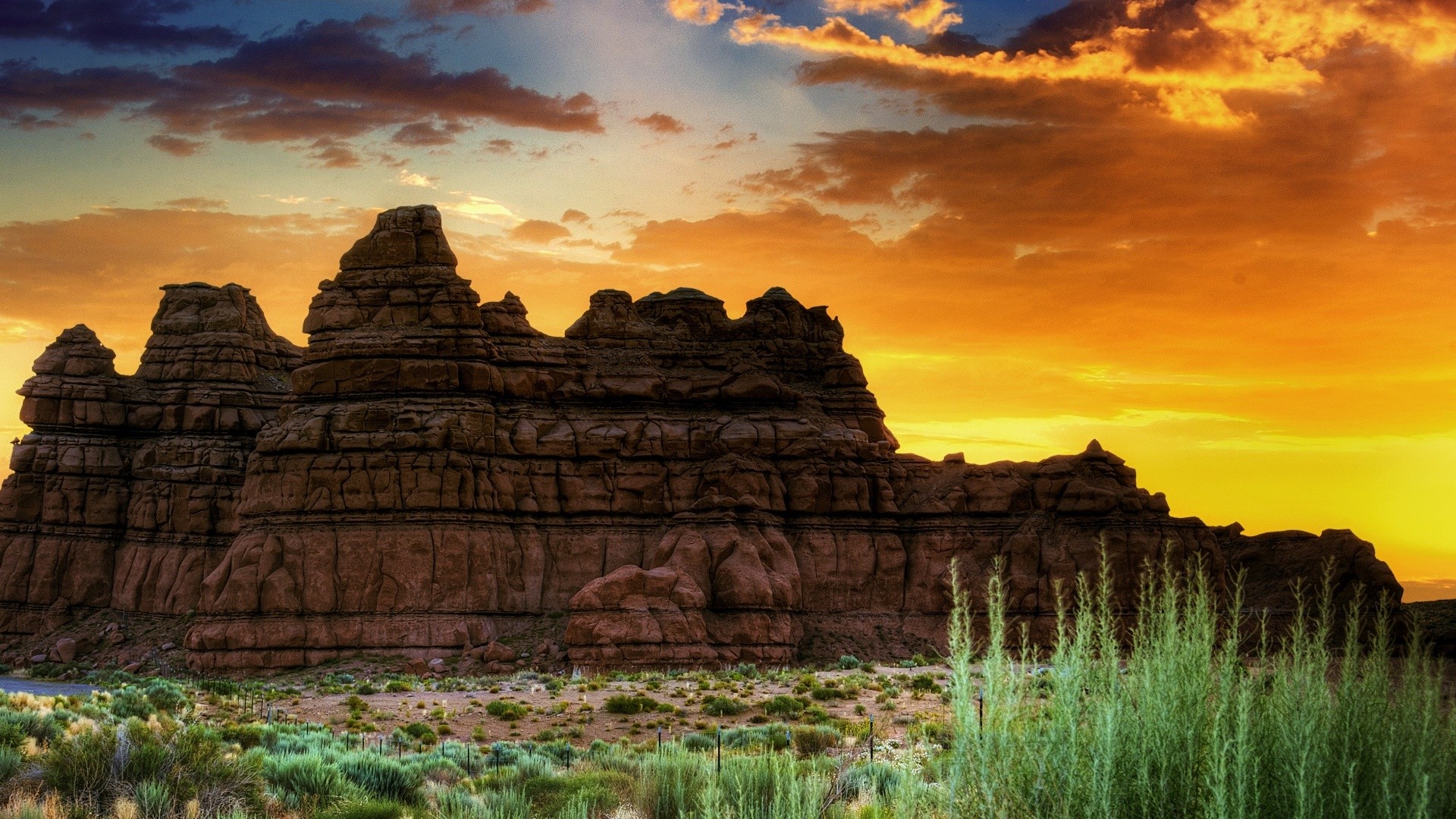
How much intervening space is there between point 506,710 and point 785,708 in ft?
28.1

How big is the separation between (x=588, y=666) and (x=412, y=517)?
47.5 ft

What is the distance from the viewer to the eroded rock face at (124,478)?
82.6 meters

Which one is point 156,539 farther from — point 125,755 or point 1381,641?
point 1381,641

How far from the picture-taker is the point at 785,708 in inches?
1807

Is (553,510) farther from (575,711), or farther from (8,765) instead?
(8,765)

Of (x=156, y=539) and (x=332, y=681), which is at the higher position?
(x=156, y=539)

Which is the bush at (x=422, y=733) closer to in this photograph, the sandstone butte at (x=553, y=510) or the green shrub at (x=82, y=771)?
the green shrub at (x=82, y=771)

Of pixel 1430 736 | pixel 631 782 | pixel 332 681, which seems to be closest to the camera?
pixel 1430 736

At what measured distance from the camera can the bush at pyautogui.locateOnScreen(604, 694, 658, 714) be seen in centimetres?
4634

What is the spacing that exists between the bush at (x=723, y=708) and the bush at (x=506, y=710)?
5647 mm

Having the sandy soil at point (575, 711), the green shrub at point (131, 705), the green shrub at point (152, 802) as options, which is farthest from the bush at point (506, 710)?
the green shrub at point (152, 802)

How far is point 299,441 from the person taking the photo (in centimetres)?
7488

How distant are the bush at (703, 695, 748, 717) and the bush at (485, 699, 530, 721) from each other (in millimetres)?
5647

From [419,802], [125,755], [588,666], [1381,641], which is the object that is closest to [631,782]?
[419,802]
